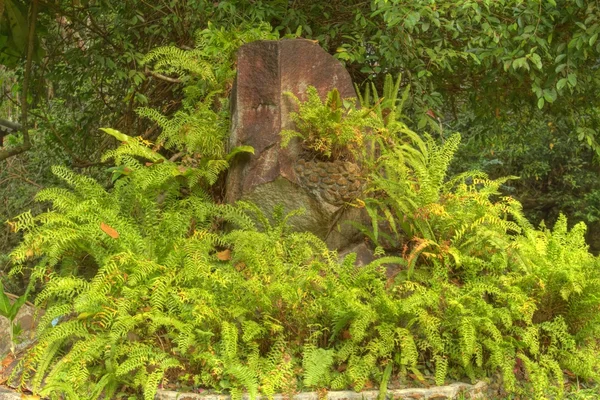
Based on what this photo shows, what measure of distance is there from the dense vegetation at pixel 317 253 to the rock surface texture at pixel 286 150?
0.51ft

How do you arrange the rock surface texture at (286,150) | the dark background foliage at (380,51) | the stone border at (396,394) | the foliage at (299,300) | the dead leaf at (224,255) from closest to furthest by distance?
the stone border at (396,394), the foliage at (299,300), the dead leaf at (224,255), the rock surface texture at (286,150), the dark background foliage at (380,51)

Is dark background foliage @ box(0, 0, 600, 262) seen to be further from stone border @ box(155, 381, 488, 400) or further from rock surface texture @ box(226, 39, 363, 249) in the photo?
stone border @ box(155, 381, 488, 400)

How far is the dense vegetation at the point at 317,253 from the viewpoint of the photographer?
414cm

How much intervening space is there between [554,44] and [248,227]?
324 centimetres

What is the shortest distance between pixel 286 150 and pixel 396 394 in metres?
2.22

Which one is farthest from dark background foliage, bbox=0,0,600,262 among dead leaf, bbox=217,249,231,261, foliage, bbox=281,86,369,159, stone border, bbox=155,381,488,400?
stone border, bbox=155,381,488,400

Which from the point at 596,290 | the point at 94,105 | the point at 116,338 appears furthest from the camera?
the point at 94,105

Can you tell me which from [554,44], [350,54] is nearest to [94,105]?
[350,54]

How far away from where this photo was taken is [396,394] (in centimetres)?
411

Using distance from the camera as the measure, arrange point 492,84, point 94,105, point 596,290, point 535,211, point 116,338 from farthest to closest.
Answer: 1. point 535,211
2. point 94,105
3. point 492,84
4. point 596,290
5. point 116,338

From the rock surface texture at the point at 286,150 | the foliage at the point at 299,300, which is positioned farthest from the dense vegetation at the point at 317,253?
the rock surface texture at the point at 286,150

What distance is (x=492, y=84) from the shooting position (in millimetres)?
7148

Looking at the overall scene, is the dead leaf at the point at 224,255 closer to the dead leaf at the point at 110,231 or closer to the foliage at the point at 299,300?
the foliage at the point at 299,300

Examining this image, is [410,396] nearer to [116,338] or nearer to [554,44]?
[116,338]
